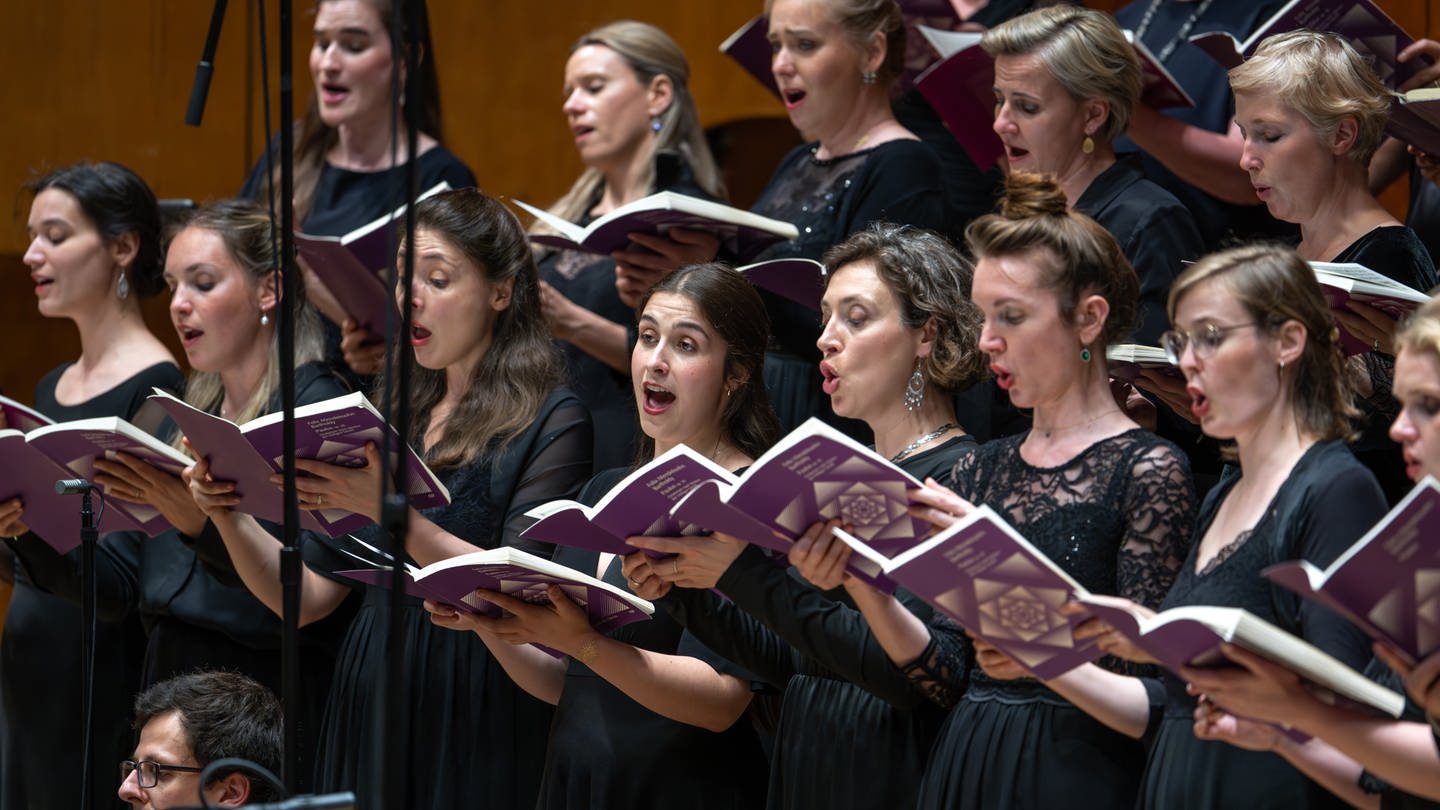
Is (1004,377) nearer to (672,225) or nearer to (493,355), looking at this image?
(672,225)

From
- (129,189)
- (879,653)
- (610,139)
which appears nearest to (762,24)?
(610,139)

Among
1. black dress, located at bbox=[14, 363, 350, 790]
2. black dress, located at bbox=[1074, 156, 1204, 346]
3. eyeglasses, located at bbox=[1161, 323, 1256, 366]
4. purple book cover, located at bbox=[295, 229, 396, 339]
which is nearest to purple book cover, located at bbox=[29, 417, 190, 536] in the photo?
black dress, located at bbox=[14, 363, 350, 790]

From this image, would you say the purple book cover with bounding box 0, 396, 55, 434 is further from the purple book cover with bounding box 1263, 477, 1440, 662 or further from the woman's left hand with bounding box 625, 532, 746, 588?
the purple book cover with bounding box 1263, 477, 1440, 662

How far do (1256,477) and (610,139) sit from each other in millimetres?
2244

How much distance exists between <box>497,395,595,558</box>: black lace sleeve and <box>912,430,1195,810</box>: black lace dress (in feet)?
3.26

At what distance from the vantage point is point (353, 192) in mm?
4391

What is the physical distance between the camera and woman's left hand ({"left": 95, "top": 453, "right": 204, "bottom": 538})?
3.13 metres

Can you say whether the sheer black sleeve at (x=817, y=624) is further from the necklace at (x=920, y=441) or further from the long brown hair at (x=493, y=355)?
the long brown hair at (x=493, y=355)

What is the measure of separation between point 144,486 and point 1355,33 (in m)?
2.16

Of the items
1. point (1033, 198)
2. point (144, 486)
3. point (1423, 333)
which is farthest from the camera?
point (144, 486)

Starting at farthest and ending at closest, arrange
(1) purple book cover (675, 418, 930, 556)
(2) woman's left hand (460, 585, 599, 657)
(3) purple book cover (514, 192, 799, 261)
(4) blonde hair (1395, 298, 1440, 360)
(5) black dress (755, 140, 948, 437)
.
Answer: (5) black dress (755, 140, 948, 437), (3) purple book cover (514, 192, 799, 261), (2) woman's left hand (460, 585, 599, 657), (1) purple book cover (675, 418, 930, 556), (4) blonde hair (1395, 298, 1440, 360)

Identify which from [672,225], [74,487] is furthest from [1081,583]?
[74,487]

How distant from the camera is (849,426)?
340 centimetres

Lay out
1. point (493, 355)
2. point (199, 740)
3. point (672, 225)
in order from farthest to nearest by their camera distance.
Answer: point (493, 355), point (672, 225), point (199, 740)
